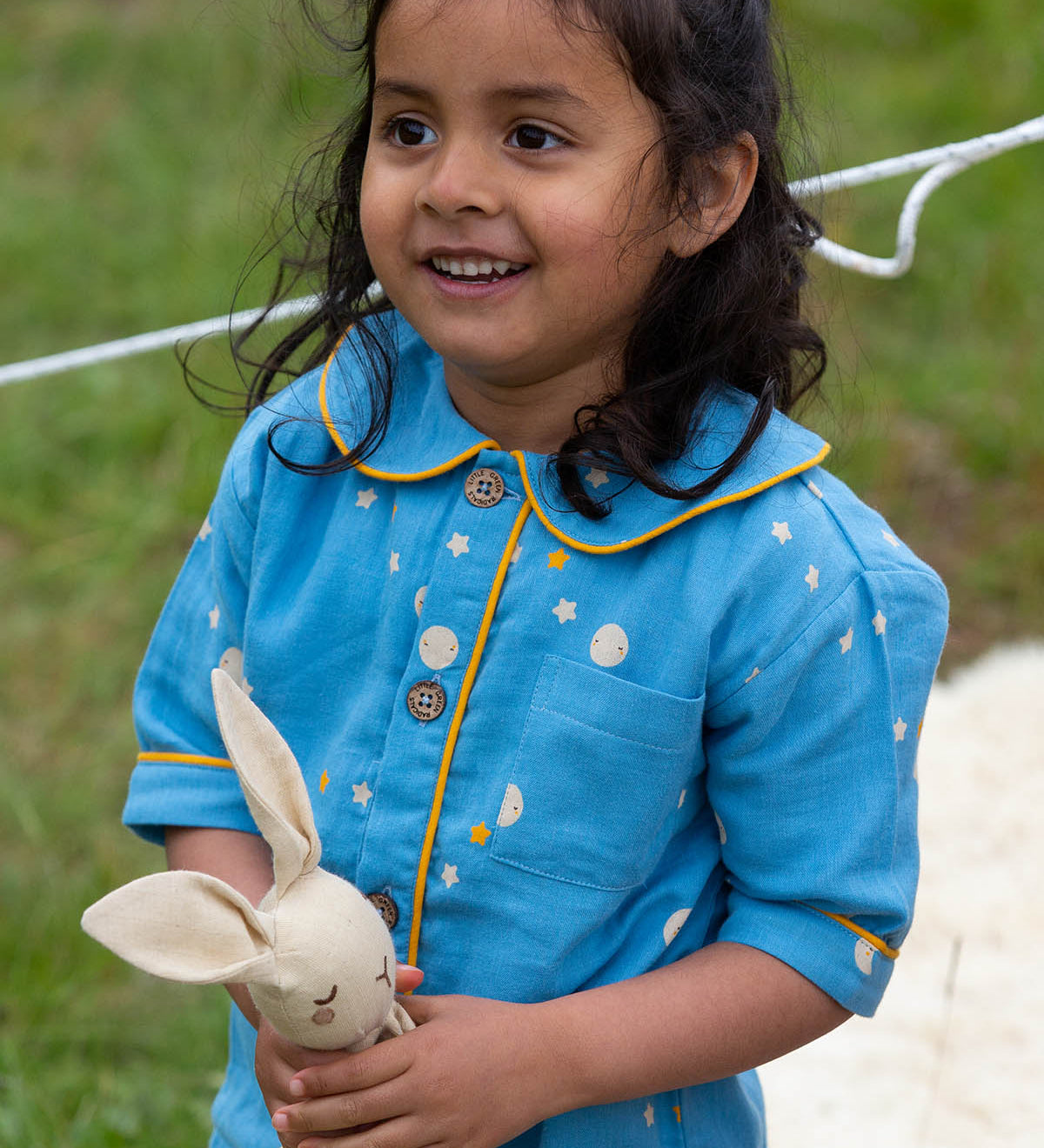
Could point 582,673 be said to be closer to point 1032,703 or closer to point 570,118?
point 570,118

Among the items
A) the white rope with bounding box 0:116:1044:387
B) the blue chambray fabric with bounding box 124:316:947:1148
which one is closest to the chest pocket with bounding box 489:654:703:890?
the blue chambray fabric with bounding box 124:316:947:1148

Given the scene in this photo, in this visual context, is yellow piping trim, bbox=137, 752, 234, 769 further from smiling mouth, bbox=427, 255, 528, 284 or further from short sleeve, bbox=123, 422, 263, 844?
smiling mouth, bbox=427, 255, 528, 284

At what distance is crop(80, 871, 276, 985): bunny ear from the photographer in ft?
2.89

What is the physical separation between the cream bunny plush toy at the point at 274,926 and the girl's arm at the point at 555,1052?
42mm

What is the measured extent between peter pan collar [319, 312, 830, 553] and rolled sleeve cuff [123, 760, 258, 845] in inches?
11.7

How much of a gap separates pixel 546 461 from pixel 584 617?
4.9 inches

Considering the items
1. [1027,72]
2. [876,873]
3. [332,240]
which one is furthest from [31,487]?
[1027,72]

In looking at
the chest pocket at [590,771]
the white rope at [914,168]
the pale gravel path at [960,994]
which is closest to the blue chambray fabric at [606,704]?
the chest pocket at [590,771]

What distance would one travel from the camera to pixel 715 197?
1.09m

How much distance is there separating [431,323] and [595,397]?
0.15 metres

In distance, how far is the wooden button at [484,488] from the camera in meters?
1.10

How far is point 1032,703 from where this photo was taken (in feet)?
8.00

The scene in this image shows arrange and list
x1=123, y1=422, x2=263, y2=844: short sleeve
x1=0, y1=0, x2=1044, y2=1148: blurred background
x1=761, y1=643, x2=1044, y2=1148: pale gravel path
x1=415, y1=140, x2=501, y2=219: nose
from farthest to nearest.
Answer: x1=0, y1=0, x2=1044, y2=1148: blurred background, x1=761, y1=643, x2=1044, y2=1148: pale gravel path, x1=123, y1=422, x2=263, y2=844: short sleeve, x1=415, y1=140, x2=501, y2=219: nose

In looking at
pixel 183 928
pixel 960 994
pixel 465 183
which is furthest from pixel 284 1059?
pixel 960 994
